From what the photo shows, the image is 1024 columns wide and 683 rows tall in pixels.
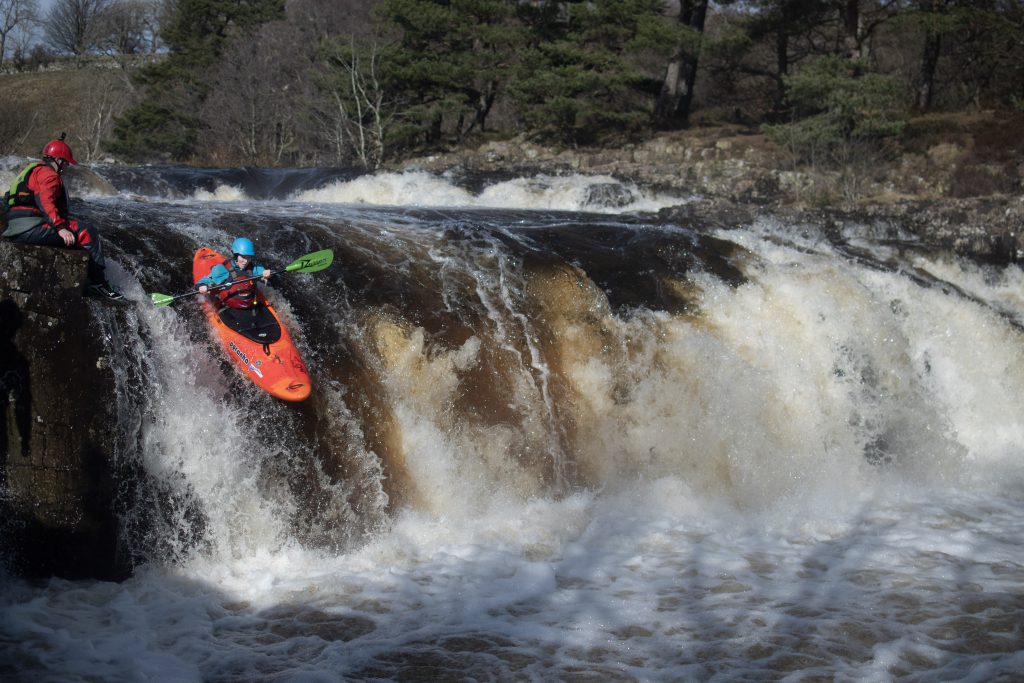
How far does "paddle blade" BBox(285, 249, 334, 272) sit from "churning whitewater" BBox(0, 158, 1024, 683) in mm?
199

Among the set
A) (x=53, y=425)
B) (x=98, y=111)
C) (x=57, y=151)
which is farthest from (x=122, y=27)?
(x=53, y=425)

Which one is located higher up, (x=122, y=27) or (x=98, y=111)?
(x=122, y=27)

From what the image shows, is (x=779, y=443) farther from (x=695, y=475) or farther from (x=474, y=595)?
(x=474, y=595)

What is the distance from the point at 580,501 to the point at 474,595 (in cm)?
183

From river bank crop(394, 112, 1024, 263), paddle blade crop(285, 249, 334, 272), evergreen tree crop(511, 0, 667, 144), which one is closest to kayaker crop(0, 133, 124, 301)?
paddle blade crop(285, 249, 334, 272)

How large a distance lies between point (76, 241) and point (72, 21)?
42847 mm

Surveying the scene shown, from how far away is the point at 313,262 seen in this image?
752cm

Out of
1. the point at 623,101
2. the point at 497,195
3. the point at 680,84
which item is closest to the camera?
the point at 497,195

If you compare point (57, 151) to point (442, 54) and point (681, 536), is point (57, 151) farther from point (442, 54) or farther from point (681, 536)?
point (442, 54)

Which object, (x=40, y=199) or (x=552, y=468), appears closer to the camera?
(x=40, y=199)

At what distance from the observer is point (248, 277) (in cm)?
688

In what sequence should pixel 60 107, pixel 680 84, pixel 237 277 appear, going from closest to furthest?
pixel 237 277 → pixel 680 84 → pixel 60 107

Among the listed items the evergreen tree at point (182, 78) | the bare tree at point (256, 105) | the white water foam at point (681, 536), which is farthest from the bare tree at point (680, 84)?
the white water foam at point (681, 536)

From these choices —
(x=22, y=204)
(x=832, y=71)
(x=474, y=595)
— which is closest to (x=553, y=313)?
(x=474, y=595)
